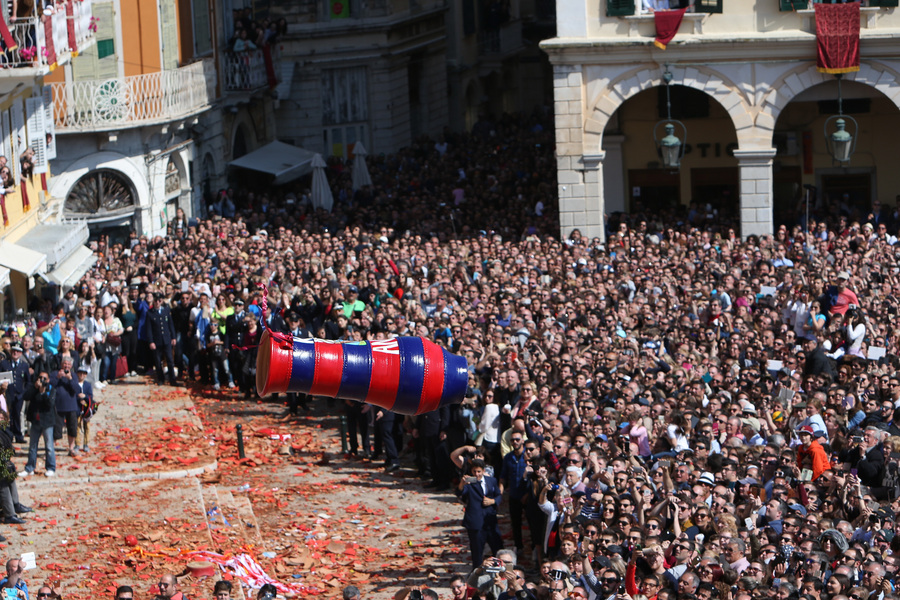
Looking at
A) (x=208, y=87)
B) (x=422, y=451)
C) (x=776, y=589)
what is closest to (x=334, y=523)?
(x=422, y=451)

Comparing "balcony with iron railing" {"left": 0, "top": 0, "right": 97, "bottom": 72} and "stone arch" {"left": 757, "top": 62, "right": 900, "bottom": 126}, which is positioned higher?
"balcony with iron railing" {"left": 0, "top": 0, "right": 97, "bottom": 72}

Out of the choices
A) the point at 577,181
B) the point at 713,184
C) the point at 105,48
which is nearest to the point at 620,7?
the point at 577,181

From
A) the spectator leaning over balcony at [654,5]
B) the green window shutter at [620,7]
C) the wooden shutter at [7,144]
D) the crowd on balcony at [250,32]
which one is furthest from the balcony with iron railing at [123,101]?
the spectator leaning over balcony at [654,5]

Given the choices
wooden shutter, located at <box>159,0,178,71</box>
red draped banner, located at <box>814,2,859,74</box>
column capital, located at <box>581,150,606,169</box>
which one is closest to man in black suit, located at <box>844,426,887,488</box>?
red draped banner, located at <box>814,2,859,74</box>

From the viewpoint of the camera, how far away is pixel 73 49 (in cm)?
3100

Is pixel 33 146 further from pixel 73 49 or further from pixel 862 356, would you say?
pixel 862 356

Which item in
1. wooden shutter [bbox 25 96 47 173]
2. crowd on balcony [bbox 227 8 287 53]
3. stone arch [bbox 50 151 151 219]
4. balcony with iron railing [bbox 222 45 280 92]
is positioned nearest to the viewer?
wooden shutter [bbox 25 96 47 173]

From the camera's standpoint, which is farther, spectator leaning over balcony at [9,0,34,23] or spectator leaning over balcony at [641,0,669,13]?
spectator leaning over balcony at [641,0,669,13]

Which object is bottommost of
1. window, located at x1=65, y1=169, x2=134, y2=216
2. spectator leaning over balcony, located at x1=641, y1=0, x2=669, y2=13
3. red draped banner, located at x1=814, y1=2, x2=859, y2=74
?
window, located at x1=65, y1=169, x2=134, y2=216

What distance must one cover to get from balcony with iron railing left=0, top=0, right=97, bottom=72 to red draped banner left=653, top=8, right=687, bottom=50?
11096mm

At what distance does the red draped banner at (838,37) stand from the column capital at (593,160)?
471 centimetres

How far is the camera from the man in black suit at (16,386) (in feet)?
75.7

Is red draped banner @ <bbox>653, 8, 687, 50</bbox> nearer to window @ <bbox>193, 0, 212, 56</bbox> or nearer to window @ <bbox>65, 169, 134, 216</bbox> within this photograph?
window @ <bbox>193, 0, 212, 56</bbox>

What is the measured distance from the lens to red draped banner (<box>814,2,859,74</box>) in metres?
31.8
